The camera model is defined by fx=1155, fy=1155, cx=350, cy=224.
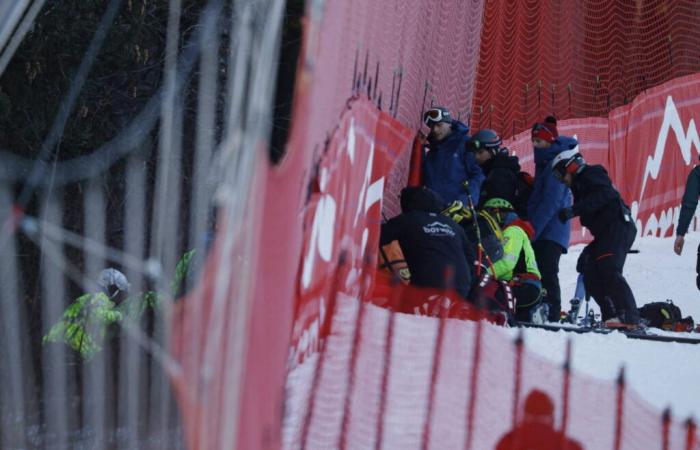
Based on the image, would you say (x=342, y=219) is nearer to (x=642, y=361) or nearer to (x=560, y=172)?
(x=642, y=361)

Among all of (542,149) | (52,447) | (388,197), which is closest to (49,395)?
(52,447)

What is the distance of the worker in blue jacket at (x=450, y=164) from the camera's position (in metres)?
8.10

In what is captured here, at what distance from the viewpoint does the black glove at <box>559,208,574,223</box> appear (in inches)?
301

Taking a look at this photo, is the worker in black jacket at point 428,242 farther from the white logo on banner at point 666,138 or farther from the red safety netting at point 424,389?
the white logo on banner at point 666,138

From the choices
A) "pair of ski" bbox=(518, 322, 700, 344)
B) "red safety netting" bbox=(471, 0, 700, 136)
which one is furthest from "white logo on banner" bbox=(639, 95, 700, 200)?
"pair of ski" bbox=(518, 322, 700, 344)

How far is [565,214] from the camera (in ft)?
25.3

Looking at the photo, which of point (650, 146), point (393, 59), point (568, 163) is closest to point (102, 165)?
point (568, 163)

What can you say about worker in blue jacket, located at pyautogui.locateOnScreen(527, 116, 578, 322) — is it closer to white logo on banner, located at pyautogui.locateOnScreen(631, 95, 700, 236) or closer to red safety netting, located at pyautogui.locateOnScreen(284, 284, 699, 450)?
red safety netting, located at pyautogui.locateOnScreen(284, 284, 699, 450)

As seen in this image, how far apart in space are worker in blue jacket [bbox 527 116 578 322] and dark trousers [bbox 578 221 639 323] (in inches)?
15.5

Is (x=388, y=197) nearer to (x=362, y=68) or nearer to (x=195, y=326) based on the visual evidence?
(x=362, y=68)

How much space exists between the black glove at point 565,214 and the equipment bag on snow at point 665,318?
860mm

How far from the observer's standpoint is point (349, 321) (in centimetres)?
435

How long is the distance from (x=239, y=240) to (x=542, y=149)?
531 centimetres

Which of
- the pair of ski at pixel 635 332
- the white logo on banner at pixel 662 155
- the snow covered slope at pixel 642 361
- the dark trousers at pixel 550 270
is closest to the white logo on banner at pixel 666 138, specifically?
the white logo on banner at pixel 662 155
